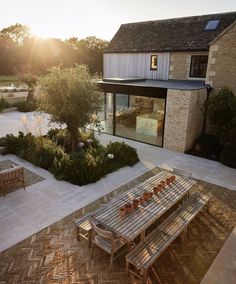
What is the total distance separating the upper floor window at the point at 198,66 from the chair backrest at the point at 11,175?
1213cm

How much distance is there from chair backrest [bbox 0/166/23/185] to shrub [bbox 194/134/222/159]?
8.41 meters

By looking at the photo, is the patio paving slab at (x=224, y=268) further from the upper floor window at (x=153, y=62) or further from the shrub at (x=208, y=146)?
the upper floor window at (x=153, y=62)

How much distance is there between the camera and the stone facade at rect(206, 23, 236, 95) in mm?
11852

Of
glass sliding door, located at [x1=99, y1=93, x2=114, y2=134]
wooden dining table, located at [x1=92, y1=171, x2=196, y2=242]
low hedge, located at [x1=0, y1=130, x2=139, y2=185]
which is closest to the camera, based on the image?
wooden dining table, located at [x1=92, y1=171, x2=196, y2=242]

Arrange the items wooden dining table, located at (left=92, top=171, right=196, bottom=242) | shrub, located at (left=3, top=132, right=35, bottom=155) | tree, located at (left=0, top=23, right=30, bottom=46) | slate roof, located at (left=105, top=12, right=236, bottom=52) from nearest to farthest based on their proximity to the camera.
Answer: wooden dining table, located at (left=92, top=171, right=196, bottom=242) → shrub, located at (left=3, top=132, right=35, bottom=155) → slate roof, located at (left=105, top=12, right=236, bottom=52) → tree, located at (left=0, top=23, right=30, bottom=46)

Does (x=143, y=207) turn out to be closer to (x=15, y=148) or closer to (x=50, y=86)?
(x=50, y=86)

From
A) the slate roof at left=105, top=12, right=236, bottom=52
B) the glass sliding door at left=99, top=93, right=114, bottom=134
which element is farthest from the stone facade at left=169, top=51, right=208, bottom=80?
the glass sliding door at left=99, top=93, right=114, bottom=134

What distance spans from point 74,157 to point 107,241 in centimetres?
484

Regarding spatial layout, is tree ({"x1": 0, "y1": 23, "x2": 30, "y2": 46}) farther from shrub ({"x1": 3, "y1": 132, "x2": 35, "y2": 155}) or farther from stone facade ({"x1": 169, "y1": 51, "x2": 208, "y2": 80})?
shrub ({"x1": 3, "y1": 132, "x2": 35, "y2": 155})

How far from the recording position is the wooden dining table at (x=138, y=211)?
16.7 feet

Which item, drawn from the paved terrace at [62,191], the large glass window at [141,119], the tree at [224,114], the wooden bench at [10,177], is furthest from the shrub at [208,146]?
the wooden bench at [10,177]

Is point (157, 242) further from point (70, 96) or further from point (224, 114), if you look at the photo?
point (224, 114)

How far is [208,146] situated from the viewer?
12055 mm

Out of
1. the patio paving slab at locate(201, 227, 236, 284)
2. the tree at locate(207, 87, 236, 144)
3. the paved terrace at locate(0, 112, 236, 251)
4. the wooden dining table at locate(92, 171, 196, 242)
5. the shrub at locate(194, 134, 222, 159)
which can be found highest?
the tree at locate(207, 87, 236, 144)
